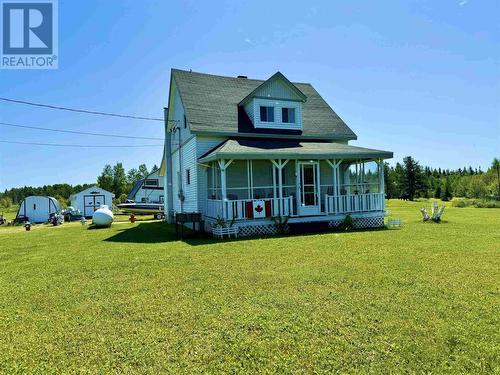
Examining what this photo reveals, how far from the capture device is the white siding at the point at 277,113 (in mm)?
16578

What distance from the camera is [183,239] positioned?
1295 cm

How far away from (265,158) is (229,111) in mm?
4944

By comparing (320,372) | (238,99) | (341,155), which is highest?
(238,99)

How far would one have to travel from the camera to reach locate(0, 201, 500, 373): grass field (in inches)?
136

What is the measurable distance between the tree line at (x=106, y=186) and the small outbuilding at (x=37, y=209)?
20526 mm

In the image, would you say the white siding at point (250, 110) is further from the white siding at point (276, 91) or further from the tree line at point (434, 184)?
the tree line at point (434, 184)

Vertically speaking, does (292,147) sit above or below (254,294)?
above

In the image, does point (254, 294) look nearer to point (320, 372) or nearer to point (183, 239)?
point (320, 372)

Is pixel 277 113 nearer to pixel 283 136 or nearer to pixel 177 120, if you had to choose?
pixel 283 136

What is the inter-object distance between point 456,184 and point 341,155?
62508mm

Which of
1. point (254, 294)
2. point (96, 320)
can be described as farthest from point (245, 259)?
point (96, 320)

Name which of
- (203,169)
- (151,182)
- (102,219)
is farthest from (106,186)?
(203,169)

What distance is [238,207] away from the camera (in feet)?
43.3

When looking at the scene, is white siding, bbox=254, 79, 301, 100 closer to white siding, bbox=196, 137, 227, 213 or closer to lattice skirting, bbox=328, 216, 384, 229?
white siding, bbox=196, 137, 227, 213
